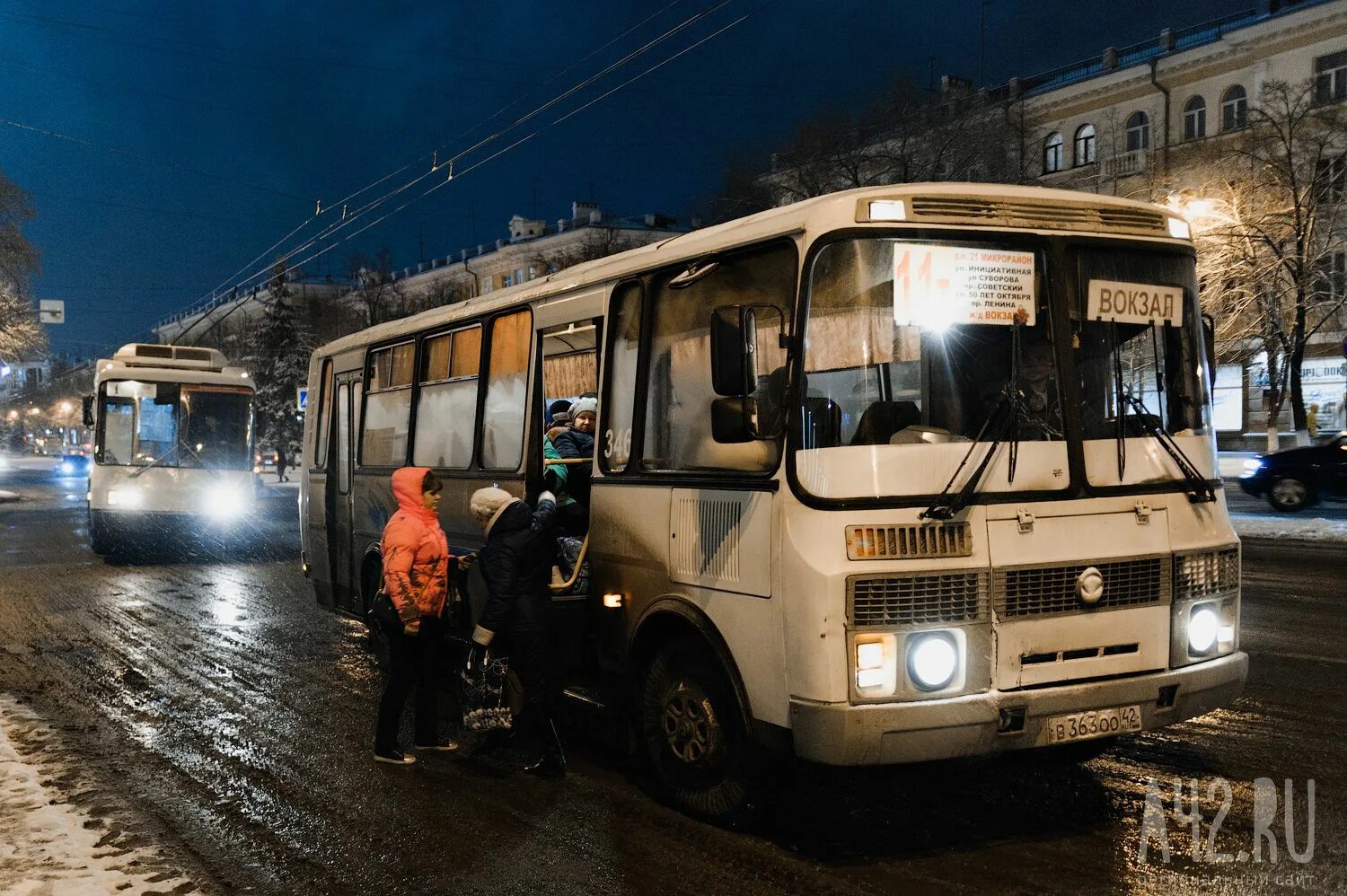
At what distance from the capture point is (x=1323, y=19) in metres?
37.4

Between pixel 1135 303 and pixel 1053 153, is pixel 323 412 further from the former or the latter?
pixel 1053 153

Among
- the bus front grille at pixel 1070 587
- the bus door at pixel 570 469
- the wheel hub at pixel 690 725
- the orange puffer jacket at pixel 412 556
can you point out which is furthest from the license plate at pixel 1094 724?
the orange puffer jacket at pixel 412 556

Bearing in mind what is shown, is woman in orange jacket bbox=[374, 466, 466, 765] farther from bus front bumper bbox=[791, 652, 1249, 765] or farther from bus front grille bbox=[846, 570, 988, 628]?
bus front grille bbox=[846, 570, 988, 628]

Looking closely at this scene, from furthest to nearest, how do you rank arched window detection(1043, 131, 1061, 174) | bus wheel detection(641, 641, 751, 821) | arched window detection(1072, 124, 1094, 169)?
1. arched window detection(1043, 131, 1061, 174)
2. arched window detection(1072, 124, 1094, 169)
3. bus wheel detection(641, 641, 751, 821)

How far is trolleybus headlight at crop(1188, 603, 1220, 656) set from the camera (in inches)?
216

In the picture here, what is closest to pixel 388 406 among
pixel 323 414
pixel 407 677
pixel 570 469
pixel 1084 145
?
pixel 323 414

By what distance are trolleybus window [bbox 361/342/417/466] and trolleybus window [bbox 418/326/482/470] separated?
286 millimetres

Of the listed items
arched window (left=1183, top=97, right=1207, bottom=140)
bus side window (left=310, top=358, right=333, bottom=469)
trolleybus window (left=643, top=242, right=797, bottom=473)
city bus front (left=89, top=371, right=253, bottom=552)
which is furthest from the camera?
arched window (left=1183, top=97, right=1207, bottom=140)

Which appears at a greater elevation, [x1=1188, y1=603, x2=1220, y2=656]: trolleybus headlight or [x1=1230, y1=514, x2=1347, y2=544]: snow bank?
[x1=1188, y1=603, x2=1220, y2=656]: trolleybus headlight

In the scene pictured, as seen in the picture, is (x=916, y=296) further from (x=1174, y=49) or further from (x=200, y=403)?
(x=1174, y=49)

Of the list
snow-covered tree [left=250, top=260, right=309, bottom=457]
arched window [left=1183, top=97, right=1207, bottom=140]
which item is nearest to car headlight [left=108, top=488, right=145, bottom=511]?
arched window [left=1183, top=97, right=1207, bottom=140]

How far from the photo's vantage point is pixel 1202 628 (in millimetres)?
5543

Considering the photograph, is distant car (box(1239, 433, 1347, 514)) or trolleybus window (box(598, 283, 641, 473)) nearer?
trolleybus window (box(598, 283, 641, 473))

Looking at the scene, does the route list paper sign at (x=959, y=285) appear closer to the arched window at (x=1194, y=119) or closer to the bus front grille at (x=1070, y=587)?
the bus front grille at (x=1070, y=587)
